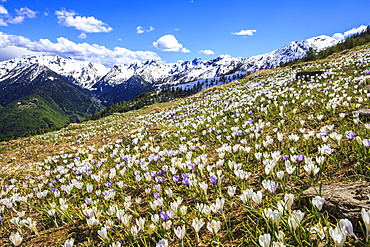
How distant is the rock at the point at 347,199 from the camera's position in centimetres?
182

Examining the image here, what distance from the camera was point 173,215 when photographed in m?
2.39

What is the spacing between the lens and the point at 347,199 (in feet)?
6.29

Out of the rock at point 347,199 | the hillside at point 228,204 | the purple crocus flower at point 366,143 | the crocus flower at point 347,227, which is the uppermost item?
the purple crocus flower at point 366,143

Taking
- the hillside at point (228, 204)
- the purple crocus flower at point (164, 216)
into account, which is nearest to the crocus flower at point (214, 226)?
the hillside at point (228, 204)

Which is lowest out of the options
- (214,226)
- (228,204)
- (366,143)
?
(228,204)

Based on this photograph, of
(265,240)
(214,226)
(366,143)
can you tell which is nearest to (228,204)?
(214,226)

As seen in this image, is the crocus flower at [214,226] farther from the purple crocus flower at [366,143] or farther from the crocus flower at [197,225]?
the purple crocus flower at [366,143]

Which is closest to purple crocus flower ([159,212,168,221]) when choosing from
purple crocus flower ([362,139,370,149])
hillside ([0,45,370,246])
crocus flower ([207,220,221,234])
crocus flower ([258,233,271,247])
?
hillside ([0,45,370,246])

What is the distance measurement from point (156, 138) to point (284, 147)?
15.7 feet

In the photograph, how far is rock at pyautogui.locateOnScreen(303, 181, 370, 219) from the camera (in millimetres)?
1815

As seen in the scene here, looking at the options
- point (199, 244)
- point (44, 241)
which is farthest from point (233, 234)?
point (44, 241)

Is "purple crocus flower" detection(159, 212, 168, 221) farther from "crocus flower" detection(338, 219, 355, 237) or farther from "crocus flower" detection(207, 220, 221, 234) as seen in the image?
"crocus flower" detection(338, 219, 355, 237)

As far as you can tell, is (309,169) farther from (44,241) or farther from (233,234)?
(44,241)

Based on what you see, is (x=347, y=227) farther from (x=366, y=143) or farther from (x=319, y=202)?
(x=366, y=143)
